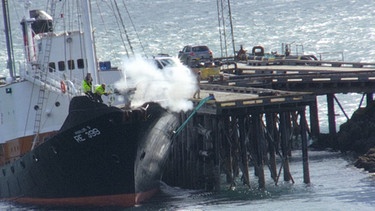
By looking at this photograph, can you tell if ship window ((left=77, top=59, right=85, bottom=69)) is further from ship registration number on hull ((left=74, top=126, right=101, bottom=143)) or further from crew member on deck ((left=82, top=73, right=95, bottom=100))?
crew member on deck ((left=82, top=73, right=95, bottom=100))

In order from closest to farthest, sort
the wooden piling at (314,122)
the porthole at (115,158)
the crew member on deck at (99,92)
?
1. the crew member on deck at (99,92)
2. the porthole at (115,158)
3. the wooden piling at (314,122)

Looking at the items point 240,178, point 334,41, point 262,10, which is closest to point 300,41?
point 334,41

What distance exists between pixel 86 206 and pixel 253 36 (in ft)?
272

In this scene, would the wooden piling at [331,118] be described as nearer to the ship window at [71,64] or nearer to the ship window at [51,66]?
the ship window at [71,64]

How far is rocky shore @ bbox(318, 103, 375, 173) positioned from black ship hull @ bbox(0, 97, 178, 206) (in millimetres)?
12876

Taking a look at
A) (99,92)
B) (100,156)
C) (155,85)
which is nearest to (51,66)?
(155,85)

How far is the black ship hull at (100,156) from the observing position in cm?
6047

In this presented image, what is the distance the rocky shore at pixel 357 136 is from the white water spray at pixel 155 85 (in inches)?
396

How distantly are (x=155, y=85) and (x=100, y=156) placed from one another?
3670 millimetres

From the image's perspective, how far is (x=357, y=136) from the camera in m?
76.2

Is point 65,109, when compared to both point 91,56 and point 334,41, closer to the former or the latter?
point 91,56

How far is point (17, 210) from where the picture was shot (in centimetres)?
6406

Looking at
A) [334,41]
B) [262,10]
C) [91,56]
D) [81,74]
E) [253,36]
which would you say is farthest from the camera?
[262,10]

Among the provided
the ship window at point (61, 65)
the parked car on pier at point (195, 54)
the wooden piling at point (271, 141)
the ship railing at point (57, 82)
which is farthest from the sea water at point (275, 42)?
the parked car on pier at point (195, 54)
